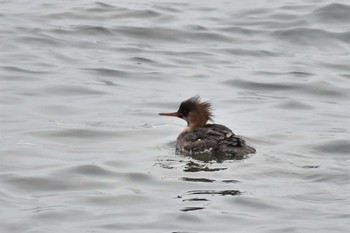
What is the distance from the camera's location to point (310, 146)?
11344 millimetres

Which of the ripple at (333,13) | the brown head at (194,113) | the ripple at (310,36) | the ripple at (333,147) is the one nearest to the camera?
the ripple at (333,147)

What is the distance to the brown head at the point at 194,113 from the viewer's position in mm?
11789

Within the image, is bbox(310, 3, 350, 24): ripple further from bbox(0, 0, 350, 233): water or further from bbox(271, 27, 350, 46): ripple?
bbox(271, 27, 350, 46): ripple

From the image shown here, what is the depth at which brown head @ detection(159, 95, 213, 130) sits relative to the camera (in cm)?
1179

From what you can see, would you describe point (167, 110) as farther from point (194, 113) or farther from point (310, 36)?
point (310, 36)

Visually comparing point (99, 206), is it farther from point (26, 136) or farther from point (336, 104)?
point (336, 104)

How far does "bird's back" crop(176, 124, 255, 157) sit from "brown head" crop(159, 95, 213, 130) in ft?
0.93

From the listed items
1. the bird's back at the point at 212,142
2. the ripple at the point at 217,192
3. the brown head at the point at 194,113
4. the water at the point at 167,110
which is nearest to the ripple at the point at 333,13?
the water at the point at 167,110

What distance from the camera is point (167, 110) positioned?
13.1 meters

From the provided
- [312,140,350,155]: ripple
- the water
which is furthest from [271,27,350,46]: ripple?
[312,140,350,155]: ripple

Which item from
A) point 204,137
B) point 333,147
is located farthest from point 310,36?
point 204,137

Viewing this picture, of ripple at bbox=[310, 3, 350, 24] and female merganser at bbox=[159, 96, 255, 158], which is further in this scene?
ripple at bbox=[310, 3, 350, 24]

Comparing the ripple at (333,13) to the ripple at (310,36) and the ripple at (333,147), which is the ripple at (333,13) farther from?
the ripple at (333,147)

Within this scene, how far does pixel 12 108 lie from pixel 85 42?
4.05 m
